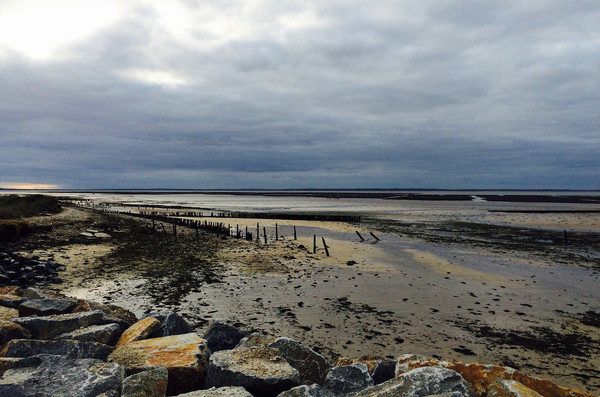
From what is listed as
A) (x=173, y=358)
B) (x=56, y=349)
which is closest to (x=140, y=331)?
(x=56, y=349)

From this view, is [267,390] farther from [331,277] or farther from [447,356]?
[331,277]

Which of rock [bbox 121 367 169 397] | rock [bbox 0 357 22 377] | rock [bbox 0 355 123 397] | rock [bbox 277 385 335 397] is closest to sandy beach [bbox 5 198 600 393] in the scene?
rock [bbox 277 385 335 397]

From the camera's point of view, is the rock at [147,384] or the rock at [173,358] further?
the rock at [173,358]

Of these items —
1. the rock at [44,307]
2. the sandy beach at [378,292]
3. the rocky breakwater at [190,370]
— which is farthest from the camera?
the sandy beach at [378,292]

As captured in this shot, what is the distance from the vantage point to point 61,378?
388 cm

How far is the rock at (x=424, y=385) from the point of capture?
12.3 feet

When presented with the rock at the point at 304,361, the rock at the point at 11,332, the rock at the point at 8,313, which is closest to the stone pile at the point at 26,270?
the rock at the point at 8,313

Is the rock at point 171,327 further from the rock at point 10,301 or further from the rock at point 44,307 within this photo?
the rock at point 10,301

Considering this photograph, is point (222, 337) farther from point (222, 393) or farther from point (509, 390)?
point (509, 390)

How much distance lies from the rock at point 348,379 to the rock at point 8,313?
5.60 m

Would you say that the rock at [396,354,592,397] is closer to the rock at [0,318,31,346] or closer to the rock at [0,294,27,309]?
the rock at [0,318,31,346]

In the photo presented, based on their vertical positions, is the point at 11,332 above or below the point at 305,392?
above

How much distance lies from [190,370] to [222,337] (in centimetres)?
185

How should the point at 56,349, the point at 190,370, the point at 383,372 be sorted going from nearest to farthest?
1. the point at 190,370
2. the point at 56,349
3. the point at 383,372
